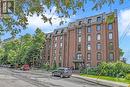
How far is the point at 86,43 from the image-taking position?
85.9 m

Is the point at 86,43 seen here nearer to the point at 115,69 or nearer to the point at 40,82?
the point at 115,69

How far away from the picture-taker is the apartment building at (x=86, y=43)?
78562 millimetres

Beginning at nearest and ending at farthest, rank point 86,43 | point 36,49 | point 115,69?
point 115,69 < point 86,43 < point 36,49

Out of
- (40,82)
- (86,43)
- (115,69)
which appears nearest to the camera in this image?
(40,82)

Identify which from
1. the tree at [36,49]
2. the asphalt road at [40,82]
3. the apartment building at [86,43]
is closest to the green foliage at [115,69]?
the apartment building at [86,43]

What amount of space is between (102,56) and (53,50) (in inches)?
1137

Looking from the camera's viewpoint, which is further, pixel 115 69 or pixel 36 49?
pixel 36 49

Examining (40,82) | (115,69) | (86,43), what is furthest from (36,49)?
(40,82)

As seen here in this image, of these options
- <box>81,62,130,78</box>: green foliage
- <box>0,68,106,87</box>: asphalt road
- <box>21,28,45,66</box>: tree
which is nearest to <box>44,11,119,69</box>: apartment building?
<box>21,28,45,66</box>: tree

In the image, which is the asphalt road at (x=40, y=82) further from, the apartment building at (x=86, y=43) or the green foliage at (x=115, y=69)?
the apartment building at (x=86, y=43)

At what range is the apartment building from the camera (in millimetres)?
78562

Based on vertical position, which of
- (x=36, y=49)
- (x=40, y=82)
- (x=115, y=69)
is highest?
(x=36, y=49)

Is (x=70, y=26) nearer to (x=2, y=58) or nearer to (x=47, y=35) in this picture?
(x=47, y=35)

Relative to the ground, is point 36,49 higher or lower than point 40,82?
higher
